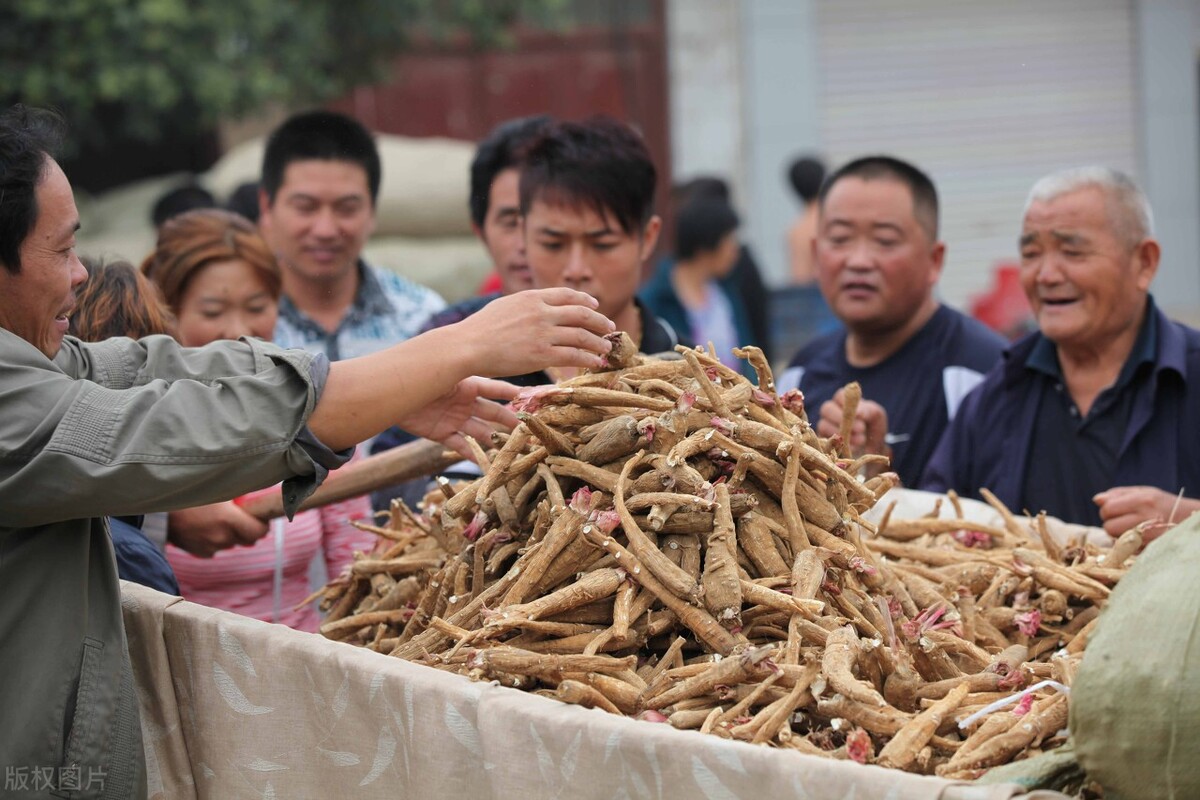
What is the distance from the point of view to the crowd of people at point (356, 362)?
195cm

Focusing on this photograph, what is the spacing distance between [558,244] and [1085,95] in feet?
31.2

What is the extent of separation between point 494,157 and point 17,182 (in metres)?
2.44

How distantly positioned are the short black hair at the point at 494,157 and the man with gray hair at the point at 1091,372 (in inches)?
59.5

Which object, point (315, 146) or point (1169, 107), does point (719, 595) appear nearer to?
point (315, 146)

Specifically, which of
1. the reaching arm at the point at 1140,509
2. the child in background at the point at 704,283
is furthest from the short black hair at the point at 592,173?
the child in background at the point at 704,283

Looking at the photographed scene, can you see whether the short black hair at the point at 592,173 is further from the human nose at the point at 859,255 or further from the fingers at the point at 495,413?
the fingers at the point at 495,413

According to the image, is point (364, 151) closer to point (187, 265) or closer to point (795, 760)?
point (187, 265)

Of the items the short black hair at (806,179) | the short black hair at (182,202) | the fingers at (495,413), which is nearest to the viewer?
the fingers at (495,413)

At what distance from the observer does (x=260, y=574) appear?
326 centimetres

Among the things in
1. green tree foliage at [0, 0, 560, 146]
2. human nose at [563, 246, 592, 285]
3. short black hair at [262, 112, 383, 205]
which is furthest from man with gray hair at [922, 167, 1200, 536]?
green tree foliage at [0, 0, 560, 146]

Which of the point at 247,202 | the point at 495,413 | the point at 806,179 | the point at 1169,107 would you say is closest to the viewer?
the point at 495,413

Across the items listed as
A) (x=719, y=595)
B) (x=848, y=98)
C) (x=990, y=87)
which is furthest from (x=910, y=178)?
(x=990, y=87)

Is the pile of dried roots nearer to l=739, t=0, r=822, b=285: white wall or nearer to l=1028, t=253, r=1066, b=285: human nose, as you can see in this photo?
l=1028, t=253, r=1066, b=285: human nose

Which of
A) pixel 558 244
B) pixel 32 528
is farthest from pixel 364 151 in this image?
pixel 32 528
